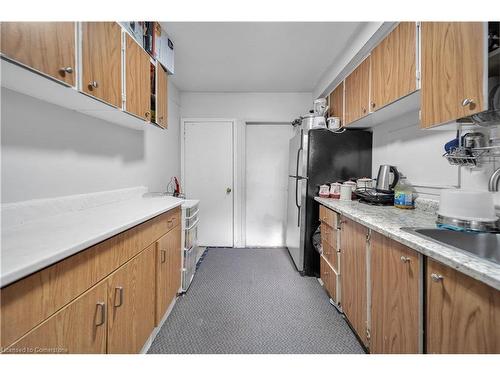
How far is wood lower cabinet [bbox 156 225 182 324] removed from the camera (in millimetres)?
1467

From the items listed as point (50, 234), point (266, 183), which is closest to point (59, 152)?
point (50, 234)

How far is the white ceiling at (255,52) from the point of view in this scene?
189 cm

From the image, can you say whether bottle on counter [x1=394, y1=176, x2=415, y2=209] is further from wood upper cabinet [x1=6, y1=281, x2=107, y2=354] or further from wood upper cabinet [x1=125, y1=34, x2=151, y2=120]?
wood upper cabinet [x1=125, y1=34, x2=151, y2=120]

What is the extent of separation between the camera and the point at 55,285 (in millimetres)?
685

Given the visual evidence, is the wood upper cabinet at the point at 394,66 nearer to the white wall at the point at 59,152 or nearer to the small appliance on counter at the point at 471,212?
the small appliance on counter at the point at 471,212

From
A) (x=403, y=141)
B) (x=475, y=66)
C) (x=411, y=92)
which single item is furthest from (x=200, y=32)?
(x=403, y=141)

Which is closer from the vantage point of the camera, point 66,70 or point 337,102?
point 66,70

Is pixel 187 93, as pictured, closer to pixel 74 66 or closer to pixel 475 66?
pixel 74 66

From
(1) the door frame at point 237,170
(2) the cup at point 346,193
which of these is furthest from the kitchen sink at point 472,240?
(1) the door frame at point 237,170

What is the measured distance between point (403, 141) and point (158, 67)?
2350 mm

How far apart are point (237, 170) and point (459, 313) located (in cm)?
291

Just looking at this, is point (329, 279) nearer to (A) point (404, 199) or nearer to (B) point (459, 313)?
(A) point (404, 199)

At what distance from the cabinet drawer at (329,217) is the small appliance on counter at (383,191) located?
351 millimetres
